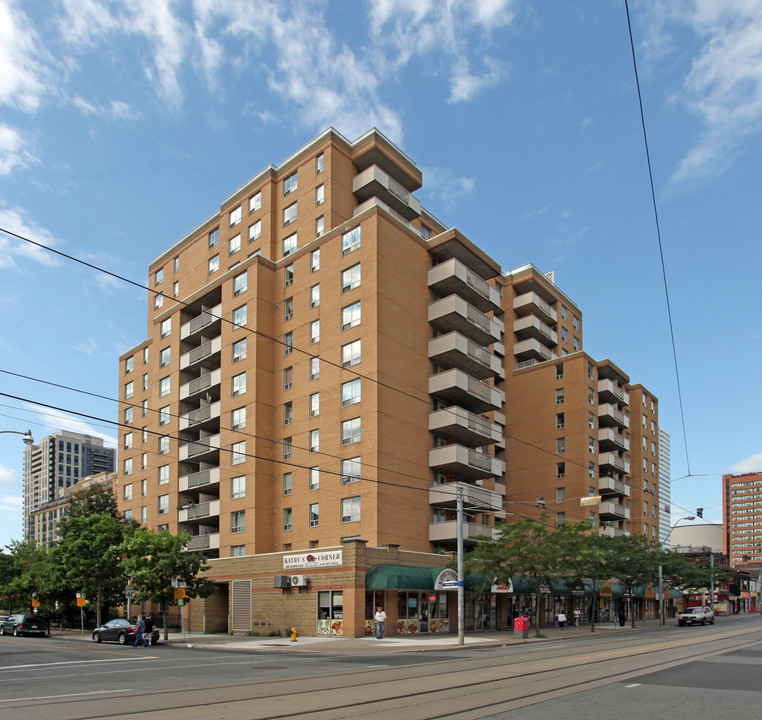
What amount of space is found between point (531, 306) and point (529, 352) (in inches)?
184

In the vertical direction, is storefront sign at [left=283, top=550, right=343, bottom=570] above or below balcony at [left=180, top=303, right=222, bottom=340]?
below

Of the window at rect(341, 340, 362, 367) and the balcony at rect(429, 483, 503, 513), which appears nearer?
the balcony at rect(429, 483, 503, 513)

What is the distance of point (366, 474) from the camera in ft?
138

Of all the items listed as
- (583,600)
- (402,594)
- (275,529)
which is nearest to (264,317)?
(275,529)

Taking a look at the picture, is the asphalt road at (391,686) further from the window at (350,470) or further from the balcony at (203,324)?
the balcony at (203,324)

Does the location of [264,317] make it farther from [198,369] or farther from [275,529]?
[275,529]

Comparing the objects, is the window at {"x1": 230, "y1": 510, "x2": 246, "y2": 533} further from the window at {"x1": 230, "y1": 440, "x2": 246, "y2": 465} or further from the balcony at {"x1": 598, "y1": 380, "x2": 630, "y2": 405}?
the balcony at {"x1": 598, "y1": 380, "x2": 630, "y2": 405}

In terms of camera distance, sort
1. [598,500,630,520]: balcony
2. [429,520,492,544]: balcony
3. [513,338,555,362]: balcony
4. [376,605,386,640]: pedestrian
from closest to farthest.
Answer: [376,605,386,640]: pedestrian < [429,520,492,544]: balcony < [598,500,630,520]: balcony < [513,338,555,362]: balcony

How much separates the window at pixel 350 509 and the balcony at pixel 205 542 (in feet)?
42.2

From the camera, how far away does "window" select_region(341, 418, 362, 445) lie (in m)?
43.7

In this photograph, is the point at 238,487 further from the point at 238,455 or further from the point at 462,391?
the point at 462,391

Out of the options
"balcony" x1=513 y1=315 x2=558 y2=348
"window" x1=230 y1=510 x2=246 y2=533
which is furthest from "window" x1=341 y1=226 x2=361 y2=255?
"balcony" x1=513 y1=315 x2=558 y2=348

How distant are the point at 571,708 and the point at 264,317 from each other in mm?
41831

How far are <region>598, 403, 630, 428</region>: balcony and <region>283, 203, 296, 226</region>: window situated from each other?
3583cm
